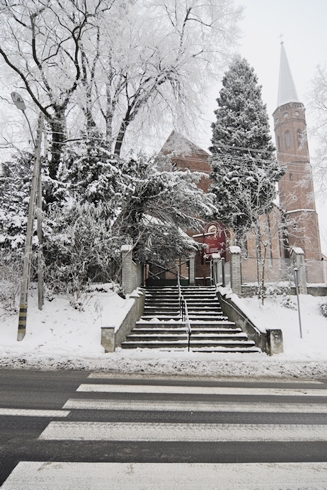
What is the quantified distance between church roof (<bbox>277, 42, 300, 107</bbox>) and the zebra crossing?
43.6 metres

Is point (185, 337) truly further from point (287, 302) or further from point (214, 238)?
point (214, 238)

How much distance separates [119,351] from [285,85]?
4458 cm

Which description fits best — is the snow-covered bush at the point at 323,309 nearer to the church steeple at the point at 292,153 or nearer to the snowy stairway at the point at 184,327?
the snowy stairway at the point at 184,327

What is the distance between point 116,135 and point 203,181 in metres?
13.1

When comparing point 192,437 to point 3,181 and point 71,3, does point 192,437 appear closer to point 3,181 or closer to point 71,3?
point 3,181

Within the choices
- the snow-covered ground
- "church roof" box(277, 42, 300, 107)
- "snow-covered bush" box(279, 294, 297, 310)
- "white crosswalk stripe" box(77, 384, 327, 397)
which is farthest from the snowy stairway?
"church roof" box(277, 42, 300, 107)

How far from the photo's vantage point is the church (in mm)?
16825

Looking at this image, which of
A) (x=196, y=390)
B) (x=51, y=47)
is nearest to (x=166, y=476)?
(x=196, y=390)

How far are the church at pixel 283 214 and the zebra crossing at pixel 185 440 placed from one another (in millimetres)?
9732

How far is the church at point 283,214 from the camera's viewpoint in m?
A: 16.8

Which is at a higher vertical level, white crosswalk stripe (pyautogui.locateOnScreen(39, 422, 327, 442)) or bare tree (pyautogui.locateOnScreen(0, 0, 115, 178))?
bare tree (pyautogui.locateOnScreen(0, 0, 115, 178))

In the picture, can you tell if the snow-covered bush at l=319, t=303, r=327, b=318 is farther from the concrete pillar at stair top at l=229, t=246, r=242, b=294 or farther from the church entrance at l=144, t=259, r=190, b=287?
the church entrance at l=144, t=259, r=190, b=287

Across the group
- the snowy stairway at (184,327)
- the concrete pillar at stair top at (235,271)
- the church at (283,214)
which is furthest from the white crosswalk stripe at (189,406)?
the church at (283,214)

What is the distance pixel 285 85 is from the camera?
4250 centimetres
